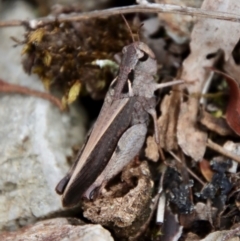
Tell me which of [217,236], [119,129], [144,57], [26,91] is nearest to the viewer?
[217,236]

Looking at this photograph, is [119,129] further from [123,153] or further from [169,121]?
[169,121]

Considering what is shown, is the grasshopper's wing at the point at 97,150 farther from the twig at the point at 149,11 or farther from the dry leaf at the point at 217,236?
the dry leaf at the point at 217,236

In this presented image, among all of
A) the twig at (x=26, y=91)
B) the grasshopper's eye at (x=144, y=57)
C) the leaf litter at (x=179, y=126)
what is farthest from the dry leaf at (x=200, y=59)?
the twig at (x=26, y=91)

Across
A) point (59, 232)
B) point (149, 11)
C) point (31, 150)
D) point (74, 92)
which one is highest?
point (149, 11)

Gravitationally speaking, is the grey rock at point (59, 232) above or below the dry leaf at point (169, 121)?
below

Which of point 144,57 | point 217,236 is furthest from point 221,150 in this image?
point 144,57

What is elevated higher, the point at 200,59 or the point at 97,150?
the point at 200,59

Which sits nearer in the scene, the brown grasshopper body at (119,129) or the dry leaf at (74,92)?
the brown grasshopper body at (119,129)

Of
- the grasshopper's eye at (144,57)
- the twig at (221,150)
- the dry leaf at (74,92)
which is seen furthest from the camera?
the dry leaf at (74,92)
